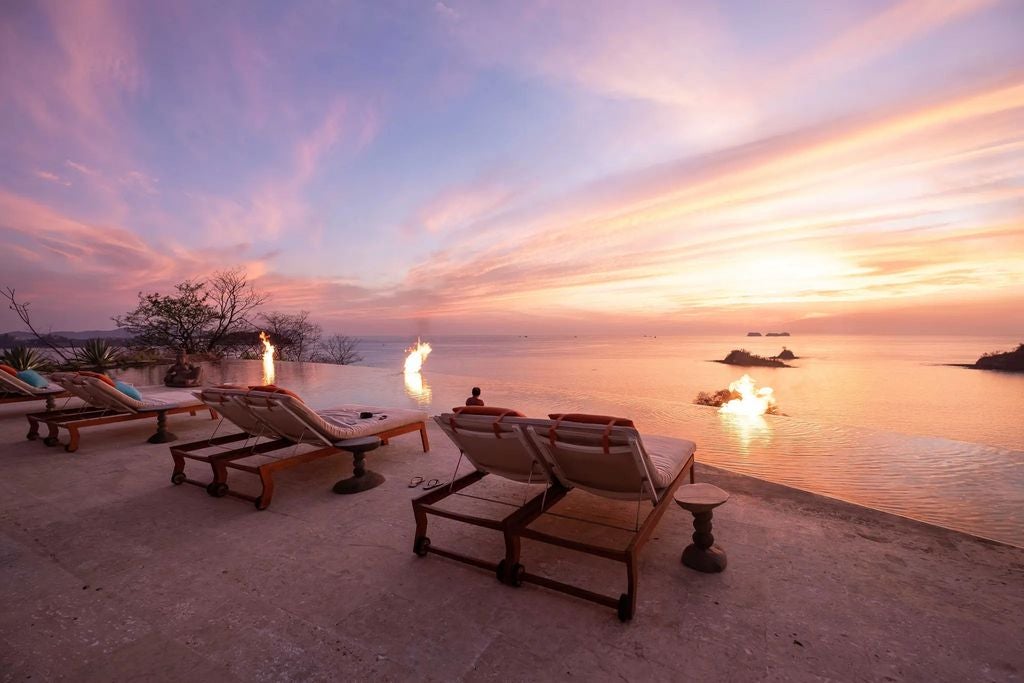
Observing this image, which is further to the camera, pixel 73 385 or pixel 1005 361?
pixel 1005 361

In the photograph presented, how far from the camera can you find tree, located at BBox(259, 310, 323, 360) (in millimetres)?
18594

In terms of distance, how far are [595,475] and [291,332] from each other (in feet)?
65.9

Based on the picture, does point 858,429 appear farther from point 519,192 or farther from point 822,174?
point 519,192

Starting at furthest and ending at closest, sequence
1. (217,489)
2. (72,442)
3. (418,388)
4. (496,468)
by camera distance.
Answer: (418,388), (72,442), (217,489), (496,468)

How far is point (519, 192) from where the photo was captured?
437 inches

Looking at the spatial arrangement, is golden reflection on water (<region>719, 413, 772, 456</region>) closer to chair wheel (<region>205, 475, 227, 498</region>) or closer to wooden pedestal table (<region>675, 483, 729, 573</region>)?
wooden pedestal table (<region>675, 483, 729, 573</region>)

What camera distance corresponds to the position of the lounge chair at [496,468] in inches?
83.0

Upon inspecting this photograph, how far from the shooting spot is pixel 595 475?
2.29 meters

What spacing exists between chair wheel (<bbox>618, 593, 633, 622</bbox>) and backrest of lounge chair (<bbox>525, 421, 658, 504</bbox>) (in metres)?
0.54

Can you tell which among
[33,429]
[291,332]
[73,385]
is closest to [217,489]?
[73,385]

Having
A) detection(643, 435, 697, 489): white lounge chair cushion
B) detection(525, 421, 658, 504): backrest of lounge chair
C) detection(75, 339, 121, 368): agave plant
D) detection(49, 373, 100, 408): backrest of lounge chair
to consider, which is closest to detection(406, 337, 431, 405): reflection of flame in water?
detection(49, 373, 100, 408): backrest of lounge chair

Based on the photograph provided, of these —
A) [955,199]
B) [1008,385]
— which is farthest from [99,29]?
[1008,385]

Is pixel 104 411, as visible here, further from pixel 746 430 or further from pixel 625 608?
pixel 746 430

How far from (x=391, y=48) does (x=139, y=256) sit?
33.5 feet
